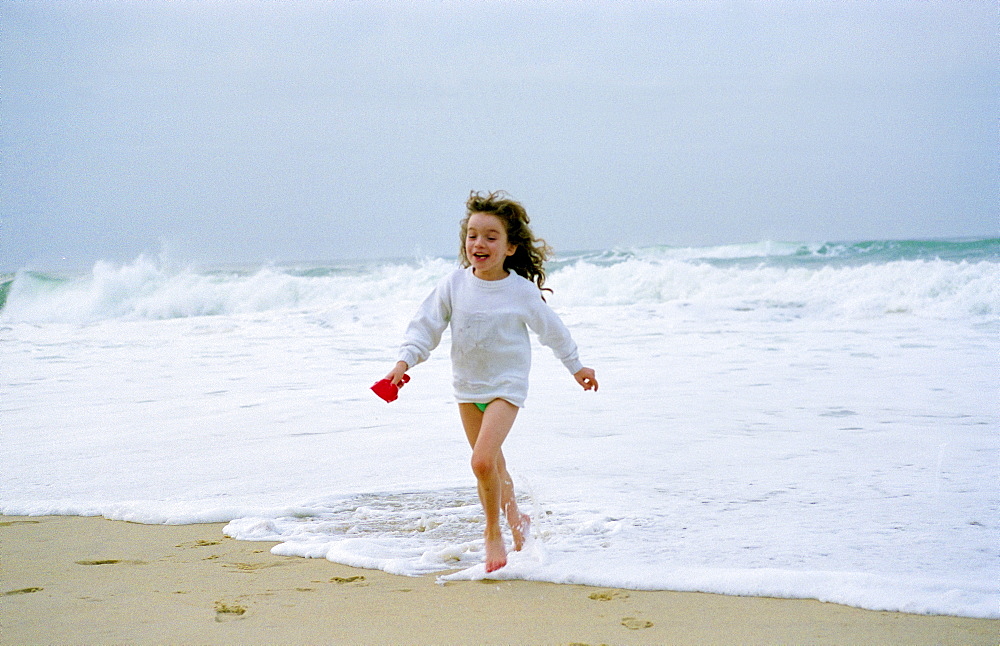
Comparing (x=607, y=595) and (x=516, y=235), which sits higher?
(x=516, y=235)

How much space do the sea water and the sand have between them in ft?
0.49

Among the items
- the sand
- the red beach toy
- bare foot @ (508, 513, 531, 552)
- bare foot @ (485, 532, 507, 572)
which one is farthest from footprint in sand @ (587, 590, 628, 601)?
the red beach toy

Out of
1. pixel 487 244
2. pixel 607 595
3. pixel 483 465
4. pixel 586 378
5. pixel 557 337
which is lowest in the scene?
pixel 607 595

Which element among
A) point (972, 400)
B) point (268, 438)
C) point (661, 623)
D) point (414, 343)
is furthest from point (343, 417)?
point (972, 400)

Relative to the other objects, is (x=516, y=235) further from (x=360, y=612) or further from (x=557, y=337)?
(x=360, y=612)

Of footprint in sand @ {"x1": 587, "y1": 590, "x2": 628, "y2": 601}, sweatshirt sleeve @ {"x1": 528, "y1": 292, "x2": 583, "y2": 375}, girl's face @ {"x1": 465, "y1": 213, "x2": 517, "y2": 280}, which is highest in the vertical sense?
girl's face @ {"x1": 465, "y1": 213, "x2": 517, "y2": 280}

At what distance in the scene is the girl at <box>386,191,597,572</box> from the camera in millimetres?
3535

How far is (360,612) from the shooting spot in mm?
2963

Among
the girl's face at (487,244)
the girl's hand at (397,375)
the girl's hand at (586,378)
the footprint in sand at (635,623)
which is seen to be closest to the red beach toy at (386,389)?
the girl's hand at (397,375)

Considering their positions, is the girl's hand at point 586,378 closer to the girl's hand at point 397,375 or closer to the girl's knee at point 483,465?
the girl's knee at point 483,465

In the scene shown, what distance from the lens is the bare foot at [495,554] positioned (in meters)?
3.40

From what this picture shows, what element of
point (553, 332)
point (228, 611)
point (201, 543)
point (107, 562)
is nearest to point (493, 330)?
point (553, 332)

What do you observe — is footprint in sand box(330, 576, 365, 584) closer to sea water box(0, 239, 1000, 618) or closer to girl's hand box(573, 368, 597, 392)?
sea water box(0, 239, 1000, 618)

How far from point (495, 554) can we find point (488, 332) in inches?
34.7
